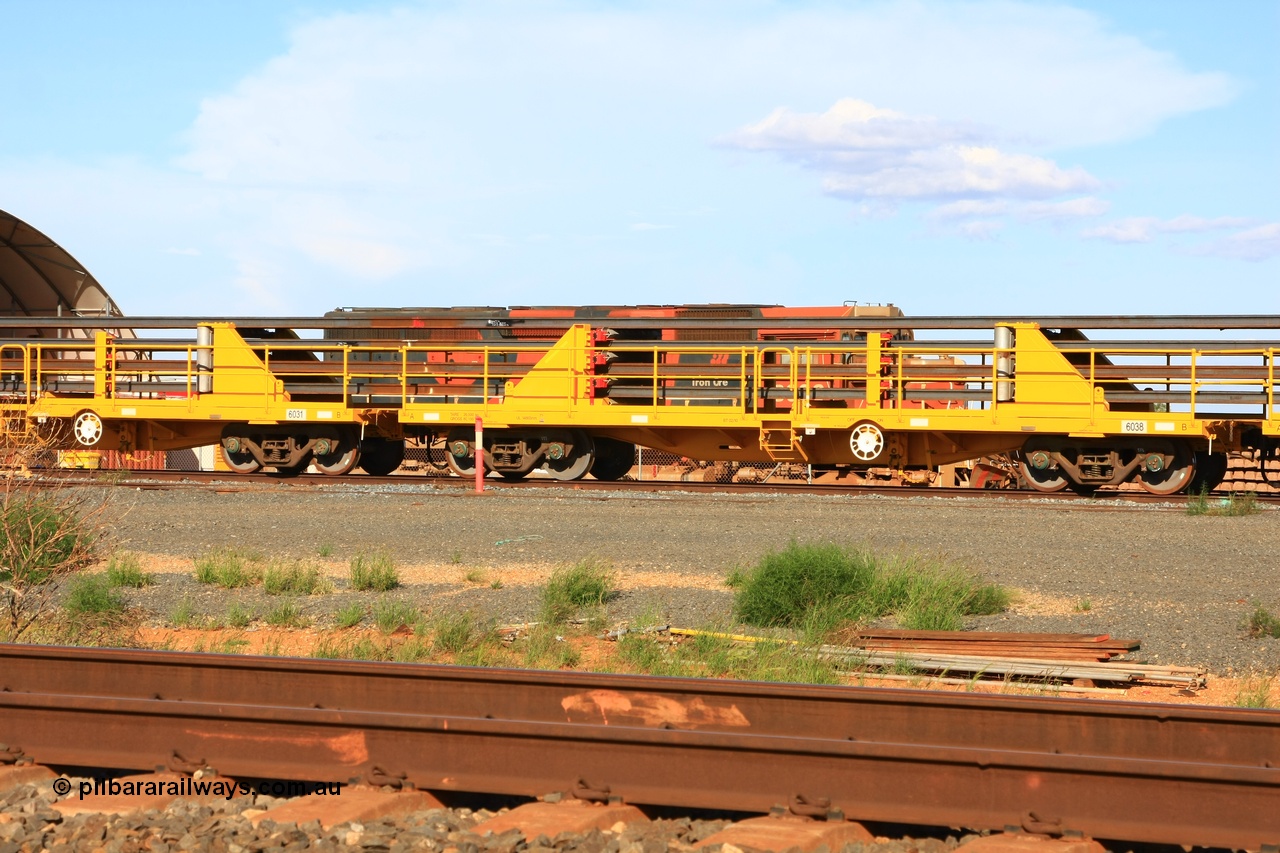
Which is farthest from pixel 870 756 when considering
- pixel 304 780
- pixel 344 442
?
pixel 344 442

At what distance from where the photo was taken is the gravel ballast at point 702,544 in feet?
30.2

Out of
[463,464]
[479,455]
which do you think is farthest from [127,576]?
[463,464]

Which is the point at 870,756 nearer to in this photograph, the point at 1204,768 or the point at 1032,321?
the point at 1204,768

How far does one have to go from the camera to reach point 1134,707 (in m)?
5.06

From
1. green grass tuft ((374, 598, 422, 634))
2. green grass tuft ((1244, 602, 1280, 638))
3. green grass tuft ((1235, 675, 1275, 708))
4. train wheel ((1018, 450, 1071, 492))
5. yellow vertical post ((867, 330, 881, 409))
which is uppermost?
yellow vertical post ((867, 330, 881, 409))

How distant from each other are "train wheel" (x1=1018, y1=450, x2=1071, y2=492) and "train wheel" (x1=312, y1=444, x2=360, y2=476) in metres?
10.8

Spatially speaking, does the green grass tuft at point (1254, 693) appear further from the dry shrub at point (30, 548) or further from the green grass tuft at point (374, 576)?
the dry shrub at point (30, 548)

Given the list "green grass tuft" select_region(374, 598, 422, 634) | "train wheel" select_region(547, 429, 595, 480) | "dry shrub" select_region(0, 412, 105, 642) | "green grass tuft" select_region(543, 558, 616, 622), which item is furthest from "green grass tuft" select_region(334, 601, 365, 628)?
"train wheel" select_region(547, 429, 595, 480)

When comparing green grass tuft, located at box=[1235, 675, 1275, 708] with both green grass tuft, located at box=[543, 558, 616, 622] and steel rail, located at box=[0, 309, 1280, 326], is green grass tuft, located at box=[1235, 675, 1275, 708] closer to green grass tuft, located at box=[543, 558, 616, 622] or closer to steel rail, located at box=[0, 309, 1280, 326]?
green grass tuft, located at box=[543, 558, 616, 622]

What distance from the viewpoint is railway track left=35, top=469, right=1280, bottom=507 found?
16.7 metres

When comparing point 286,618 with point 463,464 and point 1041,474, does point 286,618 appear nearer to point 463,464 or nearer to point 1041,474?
point 463,464

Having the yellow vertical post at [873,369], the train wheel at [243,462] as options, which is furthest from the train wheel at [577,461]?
the train wheel at [243,462]

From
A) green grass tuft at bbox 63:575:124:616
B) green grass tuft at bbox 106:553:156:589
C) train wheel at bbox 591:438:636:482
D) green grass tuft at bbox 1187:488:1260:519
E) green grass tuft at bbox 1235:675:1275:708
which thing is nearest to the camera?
green grass tuft at bbox 1235:675:1275:708

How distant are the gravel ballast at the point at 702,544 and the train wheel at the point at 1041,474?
232cm
